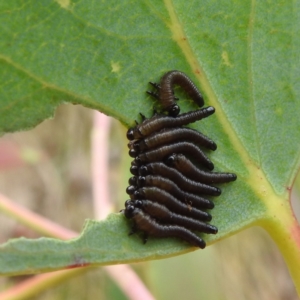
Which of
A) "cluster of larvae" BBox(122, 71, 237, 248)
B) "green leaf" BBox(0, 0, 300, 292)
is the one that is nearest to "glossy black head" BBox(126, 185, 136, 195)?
"cluster of larvae" BBox(122, 71, 237, 248)

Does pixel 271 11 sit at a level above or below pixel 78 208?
above

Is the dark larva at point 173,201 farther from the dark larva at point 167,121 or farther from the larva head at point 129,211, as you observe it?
the dark larva at point 167,121

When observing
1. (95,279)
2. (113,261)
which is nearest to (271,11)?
(113,261)

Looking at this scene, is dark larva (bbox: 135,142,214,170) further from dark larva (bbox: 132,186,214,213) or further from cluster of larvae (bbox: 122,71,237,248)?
dark larva (bbox: 132,186,214,213)

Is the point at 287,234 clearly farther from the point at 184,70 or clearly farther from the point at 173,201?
the point at 184,70

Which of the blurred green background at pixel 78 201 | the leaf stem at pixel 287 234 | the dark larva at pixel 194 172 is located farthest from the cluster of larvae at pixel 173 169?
the blurred green background at pixel 78 201

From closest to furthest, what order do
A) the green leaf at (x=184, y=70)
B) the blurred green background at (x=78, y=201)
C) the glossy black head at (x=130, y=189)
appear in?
the green leaf at (x=184, y=70) < the glossy black head at (x=130, y=189) < the blurred green background at (x=78, y=201)

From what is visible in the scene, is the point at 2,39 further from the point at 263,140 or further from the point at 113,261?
the point at 263,140
